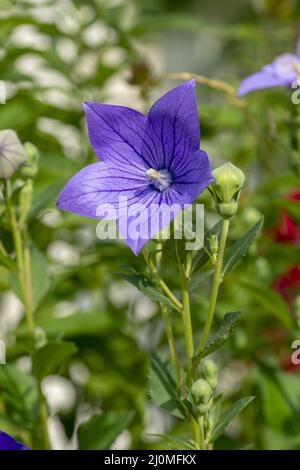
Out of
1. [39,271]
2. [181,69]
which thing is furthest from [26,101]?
[181,69]

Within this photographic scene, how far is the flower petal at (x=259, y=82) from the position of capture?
762 mm

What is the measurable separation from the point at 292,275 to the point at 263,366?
178 millimetres

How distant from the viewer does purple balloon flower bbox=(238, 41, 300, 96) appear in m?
0.77

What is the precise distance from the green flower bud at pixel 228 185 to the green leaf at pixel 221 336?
7 centimetres

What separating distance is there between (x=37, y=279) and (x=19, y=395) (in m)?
0.11

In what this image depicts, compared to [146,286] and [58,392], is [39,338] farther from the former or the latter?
[58,392]

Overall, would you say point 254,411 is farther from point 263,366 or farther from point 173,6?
point 173,6

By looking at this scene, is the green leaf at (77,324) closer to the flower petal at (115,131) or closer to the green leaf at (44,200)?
the green leaf at (44,200)

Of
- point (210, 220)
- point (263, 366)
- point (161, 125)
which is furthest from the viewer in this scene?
point (210, 220)

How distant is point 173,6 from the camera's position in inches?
91.3

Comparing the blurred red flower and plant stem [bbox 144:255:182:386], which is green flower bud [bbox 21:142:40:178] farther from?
the blurred red flower

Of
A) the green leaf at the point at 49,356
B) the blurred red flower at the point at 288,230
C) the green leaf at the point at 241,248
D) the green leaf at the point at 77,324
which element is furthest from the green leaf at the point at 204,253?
the blurred red flower at the point at 288,230

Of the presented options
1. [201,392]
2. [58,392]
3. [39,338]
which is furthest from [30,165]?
[58,392]

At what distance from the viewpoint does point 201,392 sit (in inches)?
21.6
